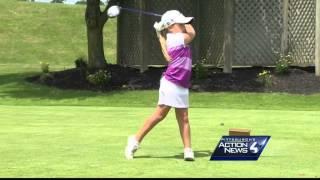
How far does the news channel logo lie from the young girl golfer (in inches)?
20.5

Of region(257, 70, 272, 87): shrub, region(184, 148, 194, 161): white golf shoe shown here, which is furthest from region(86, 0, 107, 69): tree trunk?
region(184, 148, 194, 161): white golf shoe

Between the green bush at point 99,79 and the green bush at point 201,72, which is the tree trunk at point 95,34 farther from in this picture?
the green bush at point 201,72

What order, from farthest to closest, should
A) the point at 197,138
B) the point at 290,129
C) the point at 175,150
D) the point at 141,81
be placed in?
the point at 141,81, the point at 290,129, the point at 197,138, the point at 175,150

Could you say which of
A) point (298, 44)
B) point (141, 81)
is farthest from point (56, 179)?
point (298, 44)

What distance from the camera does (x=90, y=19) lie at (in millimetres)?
22688

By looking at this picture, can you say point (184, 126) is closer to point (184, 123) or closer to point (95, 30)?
point (184, 123)

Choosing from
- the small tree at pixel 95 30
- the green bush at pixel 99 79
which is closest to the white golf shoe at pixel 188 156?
the green bush at pixel 99 79

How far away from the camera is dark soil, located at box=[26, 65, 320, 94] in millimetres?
18984

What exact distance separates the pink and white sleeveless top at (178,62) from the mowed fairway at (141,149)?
38.3 inches

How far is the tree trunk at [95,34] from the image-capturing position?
22625 mm

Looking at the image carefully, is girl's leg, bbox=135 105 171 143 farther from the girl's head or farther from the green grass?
the girl's head

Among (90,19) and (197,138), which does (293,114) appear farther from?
(90,19)

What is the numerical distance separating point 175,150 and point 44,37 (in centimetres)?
3311

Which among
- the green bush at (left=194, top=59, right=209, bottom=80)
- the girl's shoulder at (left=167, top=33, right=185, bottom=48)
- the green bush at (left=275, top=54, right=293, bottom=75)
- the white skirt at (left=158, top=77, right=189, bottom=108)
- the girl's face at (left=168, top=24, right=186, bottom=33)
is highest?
the girl's face at (left=168, top=24, right=186, bottom=33)
